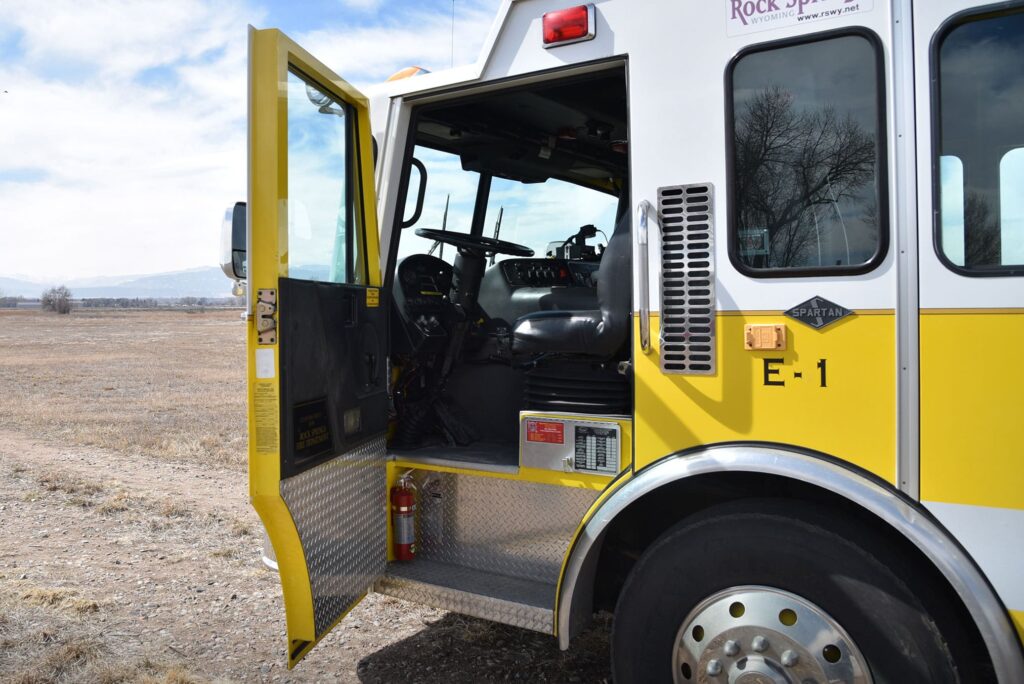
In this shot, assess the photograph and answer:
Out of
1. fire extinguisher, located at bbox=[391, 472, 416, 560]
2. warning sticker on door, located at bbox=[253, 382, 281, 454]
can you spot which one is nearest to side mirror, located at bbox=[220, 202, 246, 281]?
warning sticker on door, located at bbox=[253, 382, 281, 454]

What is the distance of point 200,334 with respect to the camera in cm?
3709

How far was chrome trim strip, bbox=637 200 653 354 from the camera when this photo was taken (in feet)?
8.41

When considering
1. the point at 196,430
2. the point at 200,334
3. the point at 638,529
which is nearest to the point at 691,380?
the point at 638,529

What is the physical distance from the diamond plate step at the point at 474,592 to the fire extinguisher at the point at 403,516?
0.24 ft

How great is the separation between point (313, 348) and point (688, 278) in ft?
4.33

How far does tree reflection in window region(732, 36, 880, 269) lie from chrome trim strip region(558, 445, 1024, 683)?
60 cm

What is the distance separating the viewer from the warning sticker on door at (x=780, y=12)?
2.38m

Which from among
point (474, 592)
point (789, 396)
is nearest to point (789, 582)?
point (789, 396)

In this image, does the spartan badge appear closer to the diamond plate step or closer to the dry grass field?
the diamond plate step

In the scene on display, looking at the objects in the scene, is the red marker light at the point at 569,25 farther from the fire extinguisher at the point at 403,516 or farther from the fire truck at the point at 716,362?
the fire extinguisher at the point at 403,516

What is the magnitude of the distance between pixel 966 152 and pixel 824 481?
0.99 metres

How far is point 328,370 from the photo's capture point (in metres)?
2.97

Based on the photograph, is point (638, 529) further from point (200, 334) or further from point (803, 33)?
point (200, 334)

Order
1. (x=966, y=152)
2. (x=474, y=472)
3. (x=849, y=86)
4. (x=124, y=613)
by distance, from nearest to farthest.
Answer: (x=966, y=152) → (x=849, y=86) → (x=474, y=472) → (x=124, y=613)
